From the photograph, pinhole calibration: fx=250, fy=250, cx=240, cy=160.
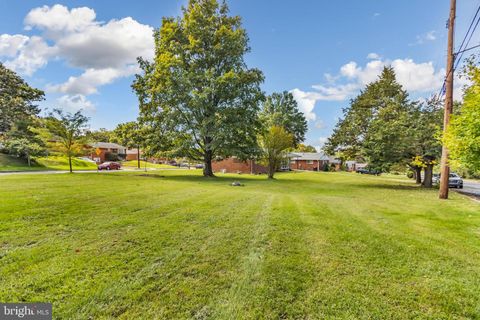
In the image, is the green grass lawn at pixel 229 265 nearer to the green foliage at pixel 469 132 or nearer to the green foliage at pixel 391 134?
the green foliage at pixel 469 132

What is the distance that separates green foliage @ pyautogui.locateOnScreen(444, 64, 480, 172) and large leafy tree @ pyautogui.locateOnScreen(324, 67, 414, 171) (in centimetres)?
1254

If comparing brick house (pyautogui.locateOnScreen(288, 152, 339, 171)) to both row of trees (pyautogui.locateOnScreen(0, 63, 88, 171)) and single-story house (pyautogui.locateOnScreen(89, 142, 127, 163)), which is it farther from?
row of trees (pyautogui.locateOnScreen(0, 63, 88, 171))

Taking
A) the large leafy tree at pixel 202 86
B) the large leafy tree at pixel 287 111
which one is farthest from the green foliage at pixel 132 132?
the large leafy tree at pixel 287 111

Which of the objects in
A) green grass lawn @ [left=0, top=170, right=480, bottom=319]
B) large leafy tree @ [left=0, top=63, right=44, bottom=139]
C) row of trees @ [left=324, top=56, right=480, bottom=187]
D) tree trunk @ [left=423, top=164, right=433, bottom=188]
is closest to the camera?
green grass lawn @ [left=0, top=170, right=480, bottom=319]

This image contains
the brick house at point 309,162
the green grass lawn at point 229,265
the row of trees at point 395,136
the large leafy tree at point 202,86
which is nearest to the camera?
the green grass lawn at point 229,265

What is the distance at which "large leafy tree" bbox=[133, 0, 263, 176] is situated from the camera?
73.8 feet

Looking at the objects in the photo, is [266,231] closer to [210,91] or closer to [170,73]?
[210,91]

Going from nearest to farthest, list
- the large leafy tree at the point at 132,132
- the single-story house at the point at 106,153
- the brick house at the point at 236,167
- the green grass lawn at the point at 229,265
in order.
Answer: the green grass lawn at the point at 229,265 < the large leafy tree at the point at 132,132 < the brick house at the point at 236,167 < the single-story house at the point at 106,153

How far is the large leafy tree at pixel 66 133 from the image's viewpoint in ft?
69.6

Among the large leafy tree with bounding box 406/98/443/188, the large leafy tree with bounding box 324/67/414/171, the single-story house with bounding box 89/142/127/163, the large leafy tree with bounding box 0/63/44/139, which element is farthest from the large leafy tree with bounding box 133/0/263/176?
the single-story house with bounding box 89/142/127/163

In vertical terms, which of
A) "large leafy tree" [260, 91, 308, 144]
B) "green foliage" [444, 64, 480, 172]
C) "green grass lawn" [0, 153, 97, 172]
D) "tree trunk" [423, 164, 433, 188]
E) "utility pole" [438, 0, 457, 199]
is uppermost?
"large leafy tree" [260, 91, 308, 144]

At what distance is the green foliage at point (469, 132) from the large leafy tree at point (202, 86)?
16052mm

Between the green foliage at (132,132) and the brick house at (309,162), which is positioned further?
the brick house at (309,162)

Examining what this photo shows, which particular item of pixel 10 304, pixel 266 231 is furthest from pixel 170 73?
pixel 10 304
